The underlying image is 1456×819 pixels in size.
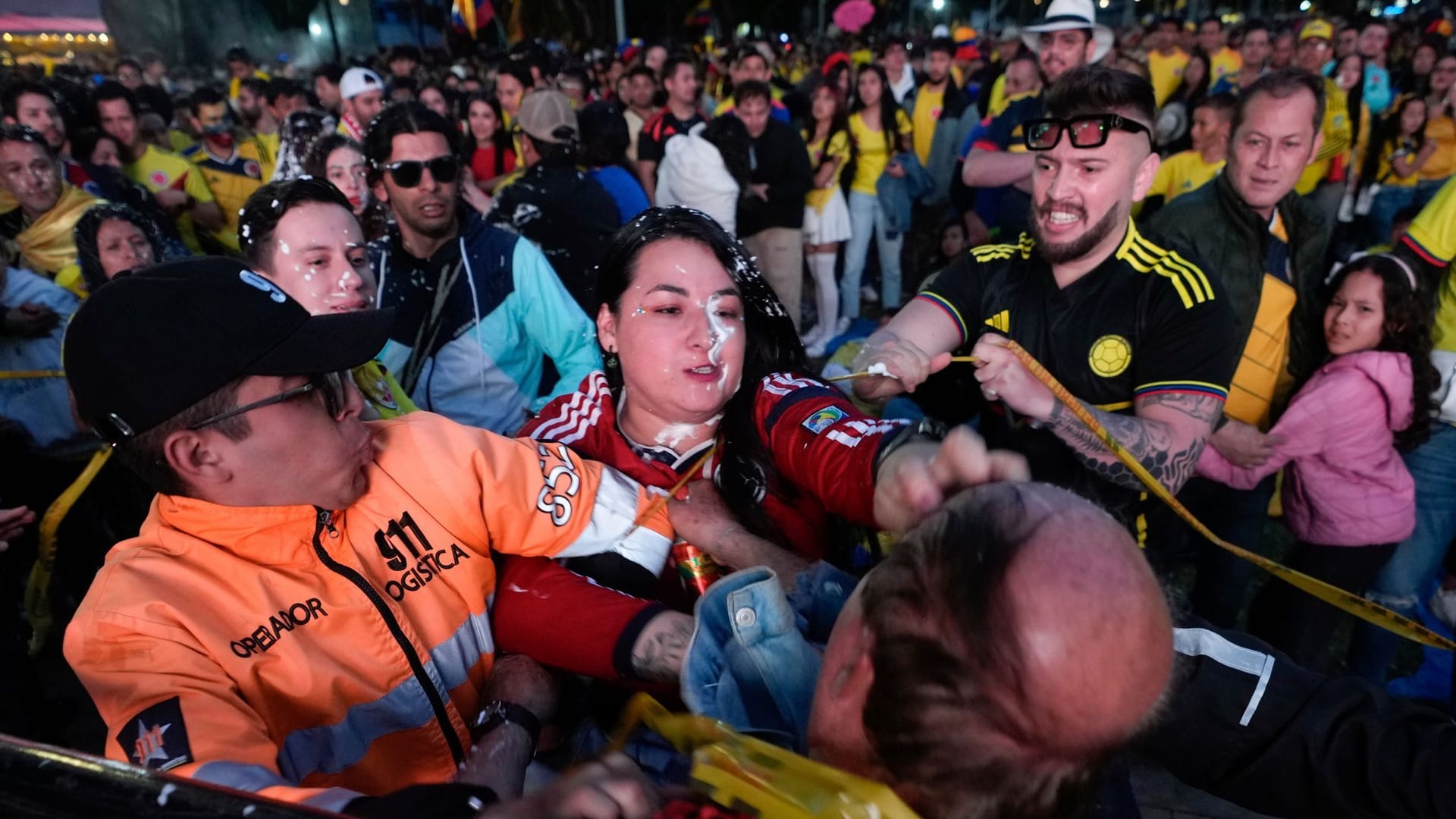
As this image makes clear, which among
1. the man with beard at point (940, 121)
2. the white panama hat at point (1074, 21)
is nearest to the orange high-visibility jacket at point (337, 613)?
the white panama hat at point (1074, 21)

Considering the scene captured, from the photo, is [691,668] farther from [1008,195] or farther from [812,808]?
[1008,195]

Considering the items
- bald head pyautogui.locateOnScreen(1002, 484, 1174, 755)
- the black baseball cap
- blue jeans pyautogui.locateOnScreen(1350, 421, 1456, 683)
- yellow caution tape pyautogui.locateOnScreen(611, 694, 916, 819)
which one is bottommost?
blue jeans pyautogui.locateOnScreen(1350, 421, 1456, 683)

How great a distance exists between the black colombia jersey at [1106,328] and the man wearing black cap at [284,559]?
168cm

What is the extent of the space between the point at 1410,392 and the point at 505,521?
10.8 ft

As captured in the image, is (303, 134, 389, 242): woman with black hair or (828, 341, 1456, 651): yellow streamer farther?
(303, 134, 389, 242): woman with black hair

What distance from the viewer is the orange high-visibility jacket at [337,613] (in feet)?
3.93

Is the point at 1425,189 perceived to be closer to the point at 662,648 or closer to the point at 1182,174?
the point at 1182,174

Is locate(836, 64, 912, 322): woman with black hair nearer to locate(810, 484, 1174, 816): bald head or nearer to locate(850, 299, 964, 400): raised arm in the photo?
locate(850, 299, 964, 400): raised arm

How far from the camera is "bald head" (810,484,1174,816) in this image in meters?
0.77

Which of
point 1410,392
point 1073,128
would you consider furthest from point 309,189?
point 1410,392

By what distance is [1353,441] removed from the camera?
9.27 feet

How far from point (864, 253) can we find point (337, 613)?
22.6ft

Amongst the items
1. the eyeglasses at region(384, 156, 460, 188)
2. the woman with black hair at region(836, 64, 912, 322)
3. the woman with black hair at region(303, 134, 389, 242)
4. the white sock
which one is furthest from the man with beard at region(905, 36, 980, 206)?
the eyeglasses at region(384, 156, 460, 188)

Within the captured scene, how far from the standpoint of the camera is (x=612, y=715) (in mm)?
1755
